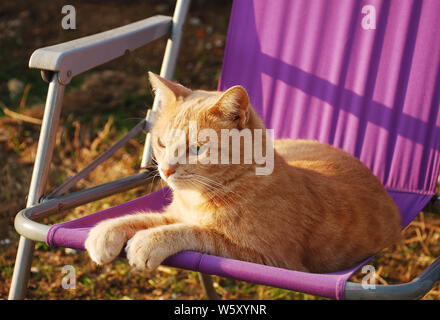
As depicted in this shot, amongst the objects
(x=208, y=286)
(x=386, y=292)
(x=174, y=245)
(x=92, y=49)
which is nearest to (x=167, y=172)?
(x=174, y=245)

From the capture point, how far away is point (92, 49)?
5.48 ft

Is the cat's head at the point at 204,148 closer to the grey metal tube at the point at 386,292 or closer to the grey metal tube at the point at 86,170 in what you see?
the grey metal tube at the point at 86,170

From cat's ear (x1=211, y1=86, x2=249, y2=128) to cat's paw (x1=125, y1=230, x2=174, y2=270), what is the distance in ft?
1.16

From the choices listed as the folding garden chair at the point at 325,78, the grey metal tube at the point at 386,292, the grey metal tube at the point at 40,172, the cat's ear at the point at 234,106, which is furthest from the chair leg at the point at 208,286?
the grey metal tube at the point at 386,292

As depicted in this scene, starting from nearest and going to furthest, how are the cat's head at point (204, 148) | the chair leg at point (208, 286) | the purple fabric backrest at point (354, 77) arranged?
1. the cat's head at point (204, 148)
2. the purple fabric backrest at point (354, 77)
3. the chair leg at point (208, 286)

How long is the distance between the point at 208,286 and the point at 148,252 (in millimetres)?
831

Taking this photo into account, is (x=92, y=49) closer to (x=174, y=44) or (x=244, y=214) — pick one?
(x=174, y=44)

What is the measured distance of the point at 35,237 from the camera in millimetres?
1416

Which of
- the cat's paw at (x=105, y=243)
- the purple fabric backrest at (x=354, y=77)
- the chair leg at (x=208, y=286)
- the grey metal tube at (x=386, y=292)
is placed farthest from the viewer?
the chair leg at (x=208, y=286)

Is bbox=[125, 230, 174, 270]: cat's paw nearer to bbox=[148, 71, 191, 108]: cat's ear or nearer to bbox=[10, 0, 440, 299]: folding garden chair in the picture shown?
bbox=[10, 0, 440, 299]: folding garden chair

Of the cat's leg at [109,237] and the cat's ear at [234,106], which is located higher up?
the cat's ear at [234,106]

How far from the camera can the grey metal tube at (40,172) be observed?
5.13 ft

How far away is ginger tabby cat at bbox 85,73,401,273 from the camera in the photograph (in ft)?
4.48
